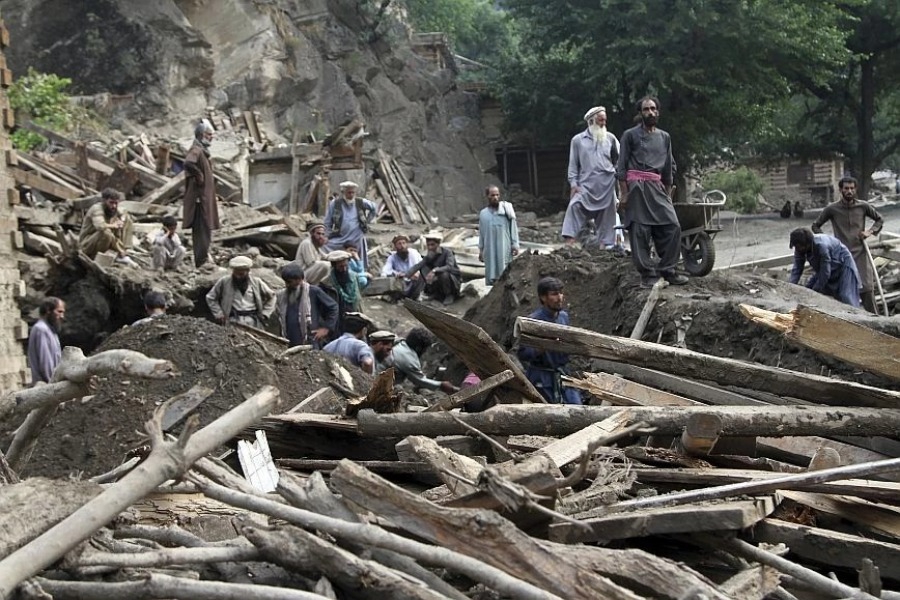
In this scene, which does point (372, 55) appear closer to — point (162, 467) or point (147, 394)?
point (147, 394)

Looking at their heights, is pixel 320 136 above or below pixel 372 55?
below

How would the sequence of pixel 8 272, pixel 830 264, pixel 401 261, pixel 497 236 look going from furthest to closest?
pixel 401 261 < pixel 497 236 < pixel 8 272 < pixel 830 264

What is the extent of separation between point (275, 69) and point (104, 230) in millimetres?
15762

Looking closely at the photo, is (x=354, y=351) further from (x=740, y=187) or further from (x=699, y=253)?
(x=740, y=187)

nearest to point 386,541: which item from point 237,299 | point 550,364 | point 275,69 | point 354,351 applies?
point 550,364

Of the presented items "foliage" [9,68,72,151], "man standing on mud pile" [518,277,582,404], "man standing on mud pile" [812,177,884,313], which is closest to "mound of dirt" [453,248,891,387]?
"man standing on mud pile" [812,177,884,313]

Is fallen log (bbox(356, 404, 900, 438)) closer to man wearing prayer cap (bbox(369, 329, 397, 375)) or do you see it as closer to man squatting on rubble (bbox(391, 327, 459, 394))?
man squatting on rubble (bbox(391, 327, 459, 394))

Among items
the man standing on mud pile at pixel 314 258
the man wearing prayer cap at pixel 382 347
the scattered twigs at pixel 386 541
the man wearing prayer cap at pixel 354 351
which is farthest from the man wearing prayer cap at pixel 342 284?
the scattered twigs at pixel 386 541

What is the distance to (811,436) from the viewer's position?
4.65m

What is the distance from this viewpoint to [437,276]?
50.6ft

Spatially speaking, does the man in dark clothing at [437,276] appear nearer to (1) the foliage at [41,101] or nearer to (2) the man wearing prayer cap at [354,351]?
(2) the man wearing prayer cap at [354,351]

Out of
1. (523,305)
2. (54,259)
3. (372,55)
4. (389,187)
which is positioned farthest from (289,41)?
(523,305)

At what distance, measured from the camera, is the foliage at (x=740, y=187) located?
35.2 metres

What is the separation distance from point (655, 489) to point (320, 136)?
87.2 ft
